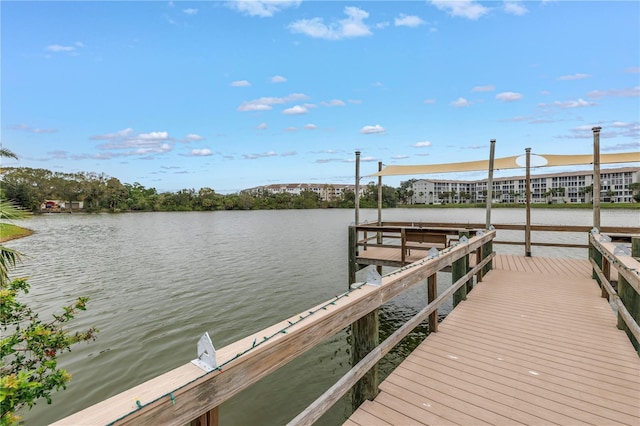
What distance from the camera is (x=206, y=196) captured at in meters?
81.5

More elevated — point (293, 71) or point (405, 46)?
point (293, 71)

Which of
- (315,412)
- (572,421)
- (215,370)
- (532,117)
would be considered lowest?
(572,421)

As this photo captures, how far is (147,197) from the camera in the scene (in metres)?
82.9

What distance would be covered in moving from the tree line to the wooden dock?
235 ft

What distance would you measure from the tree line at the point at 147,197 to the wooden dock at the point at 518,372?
7176 cm

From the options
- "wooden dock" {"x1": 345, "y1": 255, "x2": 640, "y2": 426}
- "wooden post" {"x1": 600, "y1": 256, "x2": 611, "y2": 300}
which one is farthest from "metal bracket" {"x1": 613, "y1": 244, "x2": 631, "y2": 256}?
"wooden post" {"x1": 600, "y1": 256, "x2": 611, "y2": 300}

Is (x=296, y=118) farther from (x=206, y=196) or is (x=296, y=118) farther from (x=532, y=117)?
(x=206, y=196)

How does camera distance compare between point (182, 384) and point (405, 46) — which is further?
point (405, 46)

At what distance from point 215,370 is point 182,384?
0.13 metres

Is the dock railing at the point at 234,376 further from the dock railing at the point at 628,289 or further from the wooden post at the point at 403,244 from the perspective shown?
Answer: the wooden post at the point at 403,244

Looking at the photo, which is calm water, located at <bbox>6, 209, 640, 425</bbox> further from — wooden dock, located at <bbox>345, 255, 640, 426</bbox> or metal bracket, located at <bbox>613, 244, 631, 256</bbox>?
metal bracket, located at <bbox>613, 244, 631, 256</bbox>

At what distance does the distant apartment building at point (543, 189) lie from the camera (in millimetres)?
66875

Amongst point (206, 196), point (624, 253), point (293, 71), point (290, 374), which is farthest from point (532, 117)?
→ point (206, 196)

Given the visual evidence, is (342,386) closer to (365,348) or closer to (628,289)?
(365,348)
